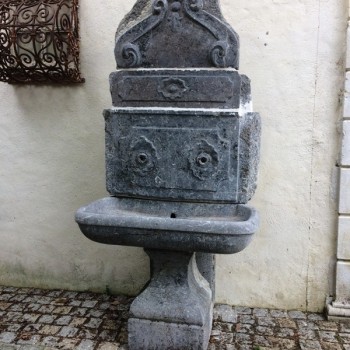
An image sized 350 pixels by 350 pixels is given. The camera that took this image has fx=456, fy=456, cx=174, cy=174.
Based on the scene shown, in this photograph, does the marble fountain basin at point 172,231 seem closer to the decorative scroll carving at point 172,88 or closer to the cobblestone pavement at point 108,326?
the decorative scroll carving at point 172,88

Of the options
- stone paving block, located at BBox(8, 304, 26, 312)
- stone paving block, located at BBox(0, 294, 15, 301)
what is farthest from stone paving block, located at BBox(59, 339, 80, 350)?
stone paving block, located at BBox(0, 294, 15, 301)

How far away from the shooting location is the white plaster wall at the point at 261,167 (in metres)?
3.48

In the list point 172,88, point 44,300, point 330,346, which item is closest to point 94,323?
point 44,300

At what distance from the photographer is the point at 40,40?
3.75 metres

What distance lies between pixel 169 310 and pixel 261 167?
53.7 inches

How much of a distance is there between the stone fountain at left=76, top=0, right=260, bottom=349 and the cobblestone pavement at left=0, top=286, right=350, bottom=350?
12.2 inches

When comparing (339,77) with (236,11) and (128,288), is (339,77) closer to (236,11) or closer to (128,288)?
(236,11)

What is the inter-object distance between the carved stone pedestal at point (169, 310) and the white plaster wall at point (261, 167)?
0.88 metres

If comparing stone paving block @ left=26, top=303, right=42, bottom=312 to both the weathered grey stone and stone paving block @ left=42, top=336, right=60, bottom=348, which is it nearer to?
stone paving block @ left=42, top=336, right=60, bottom=348

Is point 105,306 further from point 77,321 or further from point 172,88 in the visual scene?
point 172,88

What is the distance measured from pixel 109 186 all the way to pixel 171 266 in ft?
2.28

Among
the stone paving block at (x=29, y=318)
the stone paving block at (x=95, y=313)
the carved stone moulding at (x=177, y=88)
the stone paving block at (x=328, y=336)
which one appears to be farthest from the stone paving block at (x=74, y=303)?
the stone paving block at (x=328, y=336)

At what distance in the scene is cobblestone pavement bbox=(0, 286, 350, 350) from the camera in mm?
3146

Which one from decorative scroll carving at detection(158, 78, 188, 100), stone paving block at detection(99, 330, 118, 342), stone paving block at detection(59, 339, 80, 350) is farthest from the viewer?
stone paving block at detection(99, 330, 118, 342)
